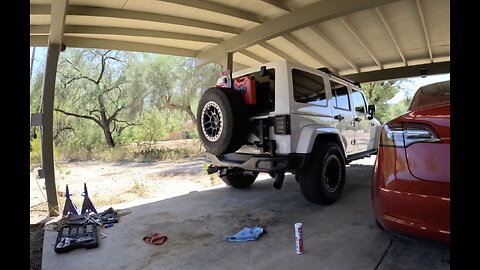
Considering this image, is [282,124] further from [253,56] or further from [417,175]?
[253,56]

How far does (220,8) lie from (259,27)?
96 cm

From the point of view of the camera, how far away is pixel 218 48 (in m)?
6.70

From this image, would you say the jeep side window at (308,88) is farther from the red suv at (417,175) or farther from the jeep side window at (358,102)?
the red suv at (417,175)

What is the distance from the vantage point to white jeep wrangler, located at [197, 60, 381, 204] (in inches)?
161

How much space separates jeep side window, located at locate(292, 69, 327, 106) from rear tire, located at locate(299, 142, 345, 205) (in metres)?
0.68

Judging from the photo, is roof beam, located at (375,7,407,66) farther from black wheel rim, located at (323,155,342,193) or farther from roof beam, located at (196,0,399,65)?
black wheel rim, located at (323,155,342,193)

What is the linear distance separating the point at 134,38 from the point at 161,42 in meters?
0.60

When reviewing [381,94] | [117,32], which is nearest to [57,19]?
[117,32]

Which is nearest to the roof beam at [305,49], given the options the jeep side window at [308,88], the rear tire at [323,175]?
the jeep side window at [308,88]

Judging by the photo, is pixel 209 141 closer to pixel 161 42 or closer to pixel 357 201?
pixel 357 201

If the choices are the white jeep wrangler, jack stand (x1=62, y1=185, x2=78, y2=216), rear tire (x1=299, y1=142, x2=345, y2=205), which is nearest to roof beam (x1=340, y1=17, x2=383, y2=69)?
the white jeep wrangler

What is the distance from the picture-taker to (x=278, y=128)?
4102 mm
